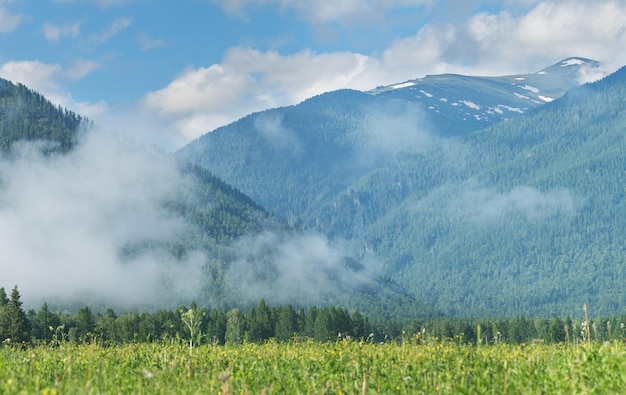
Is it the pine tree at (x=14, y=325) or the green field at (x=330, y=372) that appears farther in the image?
the pine tree at (x=14, y=325)

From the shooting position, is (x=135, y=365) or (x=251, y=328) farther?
(x=251, y=328)

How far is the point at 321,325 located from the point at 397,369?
117 metres

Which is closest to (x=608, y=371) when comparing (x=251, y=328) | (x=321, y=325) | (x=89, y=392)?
(x=89, y=392)

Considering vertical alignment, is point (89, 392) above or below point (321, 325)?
above

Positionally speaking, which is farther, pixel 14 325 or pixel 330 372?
pixel 14 325

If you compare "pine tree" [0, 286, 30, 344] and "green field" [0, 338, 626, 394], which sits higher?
"green field" [0, 338, 626, 394]

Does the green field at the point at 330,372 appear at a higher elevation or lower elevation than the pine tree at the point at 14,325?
higher

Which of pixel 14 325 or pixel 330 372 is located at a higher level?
pixel 330 372

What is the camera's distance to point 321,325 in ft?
444

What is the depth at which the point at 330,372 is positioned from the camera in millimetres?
18906

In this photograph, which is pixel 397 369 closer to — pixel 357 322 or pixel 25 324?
pixel 25 324

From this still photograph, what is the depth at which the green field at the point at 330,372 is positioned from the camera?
1607 cm

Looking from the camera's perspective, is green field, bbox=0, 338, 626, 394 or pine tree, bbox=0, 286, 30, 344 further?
pine tree, bbox=0, 286, 30, 344

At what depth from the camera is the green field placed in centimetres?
1607
